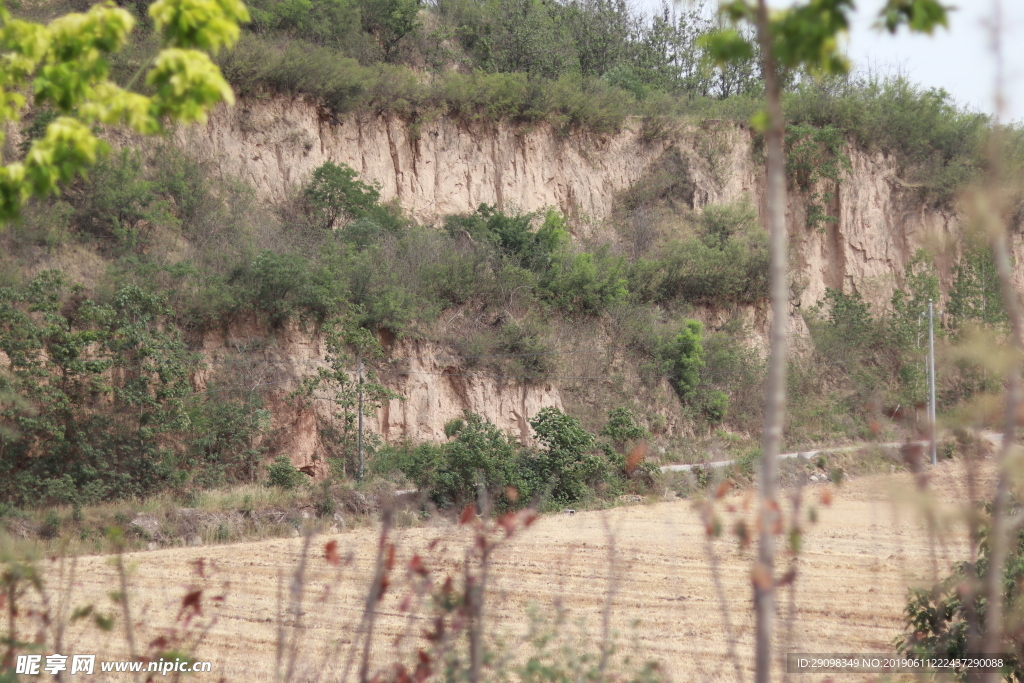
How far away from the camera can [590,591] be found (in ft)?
31.8

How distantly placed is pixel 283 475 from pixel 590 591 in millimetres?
9228

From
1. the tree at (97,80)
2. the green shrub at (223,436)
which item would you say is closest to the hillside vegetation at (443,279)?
the green shrub at (223,436)

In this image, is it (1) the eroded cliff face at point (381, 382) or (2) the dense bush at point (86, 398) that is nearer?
(2) the dense bush at point (86, 398)

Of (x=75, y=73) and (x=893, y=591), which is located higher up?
(x=75, y=73)

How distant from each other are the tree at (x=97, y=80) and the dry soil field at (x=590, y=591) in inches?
89.5

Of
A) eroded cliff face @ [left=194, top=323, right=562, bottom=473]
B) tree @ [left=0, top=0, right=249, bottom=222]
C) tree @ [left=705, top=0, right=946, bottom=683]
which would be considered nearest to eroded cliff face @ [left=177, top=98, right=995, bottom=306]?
eroded cliff face @ [left=194, top=323, right=562, bottom=473]

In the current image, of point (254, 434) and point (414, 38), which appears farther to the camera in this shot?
point (414, 38)

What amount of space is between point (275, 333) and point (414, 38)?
54.8 ft

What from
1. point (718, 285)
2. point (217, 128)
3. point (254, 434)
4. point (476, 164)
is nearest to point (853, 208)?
point (718, 285)

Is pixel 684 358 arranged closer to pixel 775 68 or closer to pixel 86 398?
pixel 86 398

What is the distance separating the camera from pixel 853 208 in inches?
1372

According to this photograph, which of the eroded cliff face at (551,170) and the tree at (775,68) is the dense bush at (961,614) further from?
the eroded cliff face at (551,170)

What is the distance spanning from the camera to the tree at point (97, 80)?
12.4 feet

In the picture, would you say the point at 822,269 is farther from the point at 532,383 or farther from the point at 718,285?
the point at 532,383
